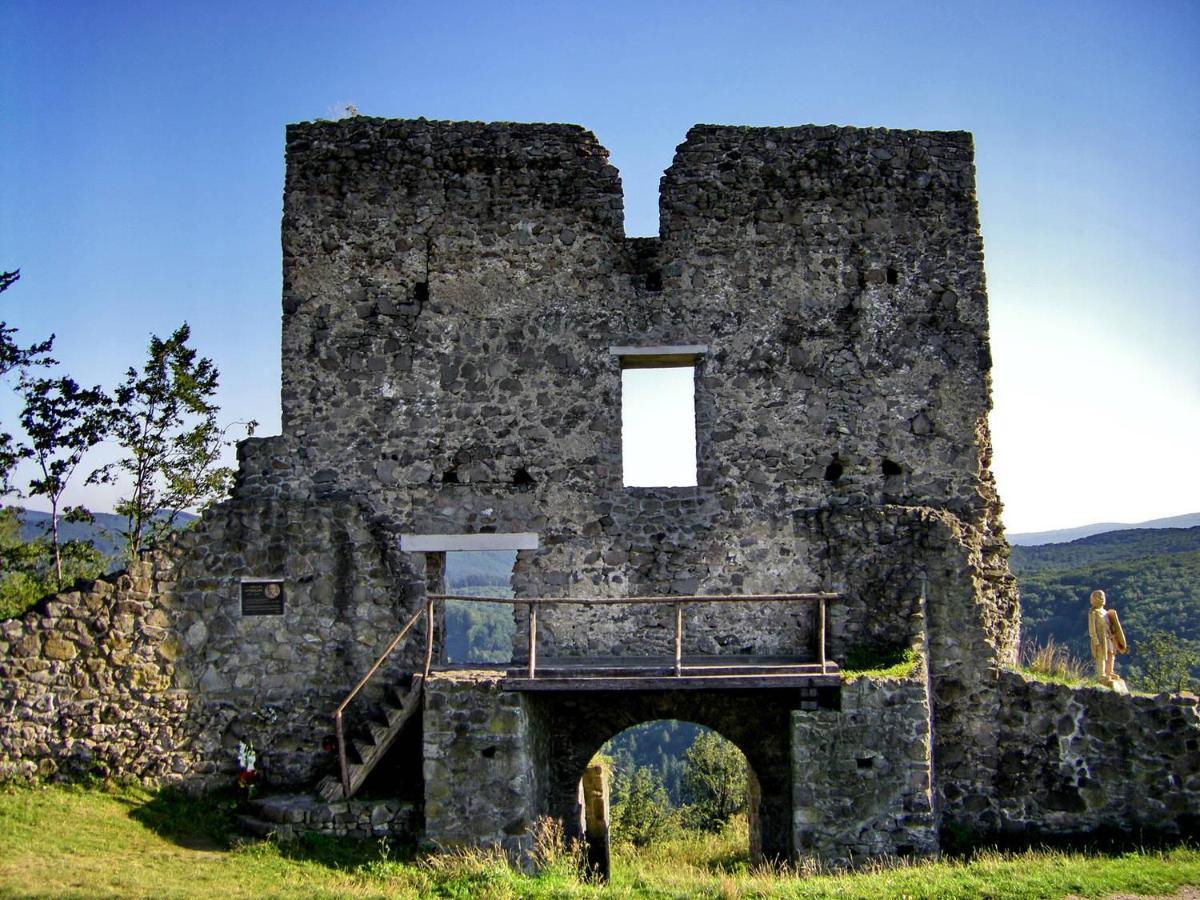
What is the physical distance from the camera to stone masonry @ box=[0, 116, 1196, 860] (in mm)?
13156

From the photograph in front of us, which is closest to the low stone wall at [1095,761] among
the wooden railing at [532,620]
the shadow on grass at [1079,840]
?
the shadow on grass at [1079,840]

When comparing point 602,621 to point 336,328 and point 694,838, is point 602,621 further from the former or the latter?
point 694,838

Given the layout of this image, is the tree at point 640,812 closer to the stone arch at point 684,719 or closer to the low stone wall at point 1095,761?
the stone arch at point 684,719

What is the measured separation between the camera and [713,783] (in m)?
30.4

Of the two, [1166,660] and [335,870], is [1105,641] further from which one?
[1166,660]

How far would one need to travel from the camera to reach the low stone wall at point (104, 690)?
1235 cm

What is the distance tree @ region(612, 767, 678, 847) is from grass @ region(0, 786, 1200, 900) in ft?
38.0

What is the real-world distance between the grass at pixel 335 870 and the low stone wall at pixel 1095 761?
30.0 inches

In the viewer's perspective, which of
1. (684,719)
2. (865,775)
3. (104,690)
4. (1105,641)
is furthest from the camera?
(684,719)

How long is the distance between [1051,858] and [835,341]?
22.5ft

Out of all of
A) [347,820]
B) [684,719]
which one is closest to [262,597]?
[347,820]

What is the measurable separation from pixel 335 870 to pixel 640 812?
68.9 ft

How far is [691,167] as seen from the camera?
14.8 meters

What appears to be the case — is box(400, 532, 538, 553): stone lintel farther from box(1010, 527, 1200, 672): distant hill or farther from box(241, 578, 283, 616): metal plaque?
box(1010, 527, 1200, 672): distant hill
